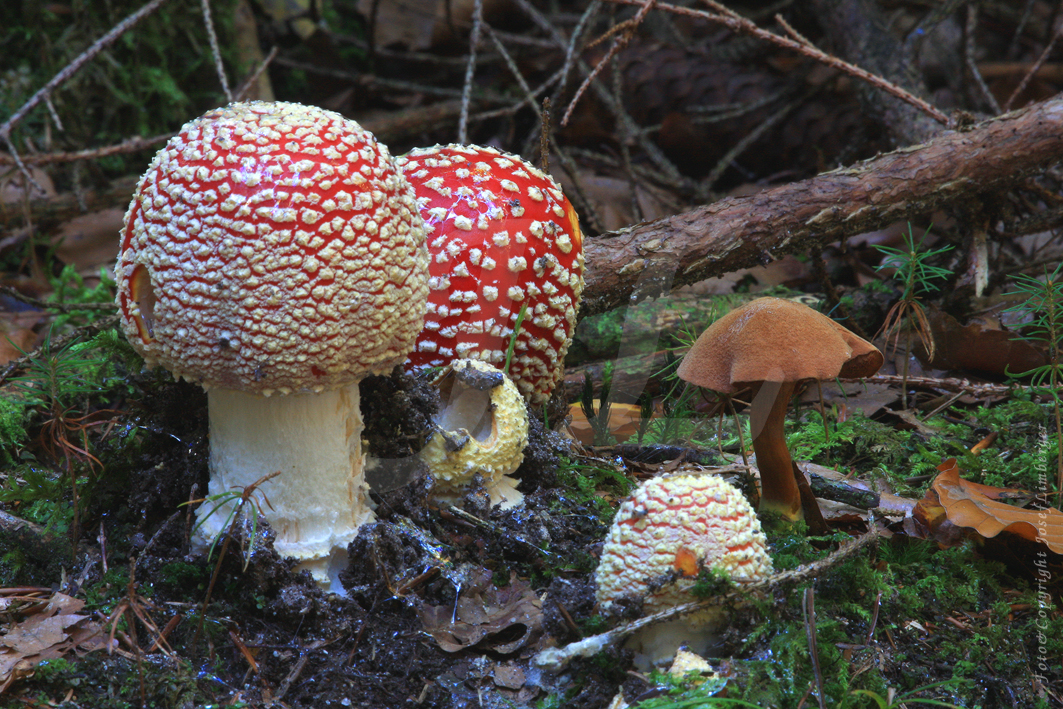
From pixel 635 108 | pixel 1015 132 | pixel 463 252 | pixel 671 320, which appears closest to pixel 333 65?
pixel 635 108

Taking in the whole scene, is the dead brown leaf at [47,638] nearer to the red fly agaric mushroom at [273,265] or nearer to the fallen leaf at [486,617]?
the red fly agaric mushroom at [273,265]

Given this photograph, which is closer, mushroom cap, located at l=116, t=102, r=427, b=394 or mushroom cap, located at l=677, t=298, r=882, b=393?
mushroom cap, located at l=116, t=102, r=427, b=394

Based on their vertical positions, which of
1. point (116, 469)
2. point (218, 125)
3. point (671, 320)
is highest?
point (218, 125)

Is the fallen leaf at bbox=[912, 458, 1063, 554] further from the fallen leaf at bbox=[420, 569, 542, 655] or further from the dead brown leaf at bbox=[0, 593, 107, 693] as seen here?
the dead brown leaf at bbox=[0, 593, 107, 693]

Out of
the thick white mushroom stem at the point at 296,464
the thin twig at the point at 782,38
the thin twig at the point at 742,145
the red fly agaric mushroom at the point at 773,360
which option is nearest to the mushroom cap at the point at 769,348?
the red fly agaric mushroom at the point at 773,360

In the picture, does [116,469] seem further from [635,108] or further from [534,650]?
[635,108]

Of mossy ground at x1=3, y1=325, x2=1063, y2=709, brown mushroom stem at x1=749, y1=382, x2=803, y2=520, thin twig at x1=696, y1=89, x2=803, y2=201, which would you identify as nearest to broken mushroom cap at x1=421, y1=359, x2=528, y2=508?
mossy ground at x1=3, y1=325, x2=1063, y2=709
